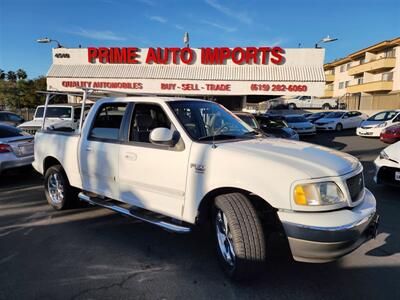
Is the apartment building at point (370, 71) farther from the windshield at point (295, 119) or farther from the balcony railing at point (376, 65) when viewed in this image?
the windshield at point (295, 119)

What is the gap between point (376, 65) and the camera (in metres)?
44.3

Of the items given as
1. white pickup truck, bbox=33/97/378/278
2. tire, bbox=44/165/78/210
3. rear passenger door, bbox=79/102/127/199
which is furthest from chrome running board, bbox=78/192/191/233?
tire, bbox=44/165/78/210

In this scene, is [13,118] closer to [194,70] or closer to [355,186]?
[194,70]

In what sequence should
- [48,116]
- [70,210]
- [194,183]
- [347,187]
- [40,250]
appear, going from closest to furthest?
[347,187]
[194,183]
[40,250]
[70,210]
[48,116]

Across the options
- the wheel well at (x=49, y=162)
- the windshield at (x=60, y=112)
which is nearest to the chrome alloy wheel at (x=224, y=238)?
the wheel well at (x=49, y=162)

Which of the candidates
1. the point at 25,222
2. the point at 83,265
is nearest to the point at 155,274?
the point at 83,265

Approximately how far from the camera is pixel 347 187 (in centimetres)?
287

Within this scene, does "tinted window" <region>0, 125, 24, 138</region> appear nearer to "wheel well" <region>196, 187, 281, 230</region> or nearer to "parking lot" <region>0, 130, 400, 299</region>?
"parking lot" <region>0, 130, 400, 299</region>

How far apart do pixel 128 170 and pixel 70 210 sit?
81.2 inches

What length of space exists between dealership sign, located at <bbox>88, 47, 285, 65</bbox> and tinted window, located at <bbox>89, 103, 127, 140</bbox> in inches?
728

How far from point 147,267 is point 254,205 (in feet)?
4.46

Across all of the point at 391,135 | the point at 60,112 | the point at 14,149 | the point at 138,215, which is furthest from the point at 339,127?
the point at 138,215

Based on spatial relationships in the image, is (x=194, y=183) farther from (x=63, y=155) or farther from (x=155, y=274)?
(x=63, y=155)

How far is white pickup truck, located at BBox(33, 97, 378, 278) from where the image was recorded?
2711mm
